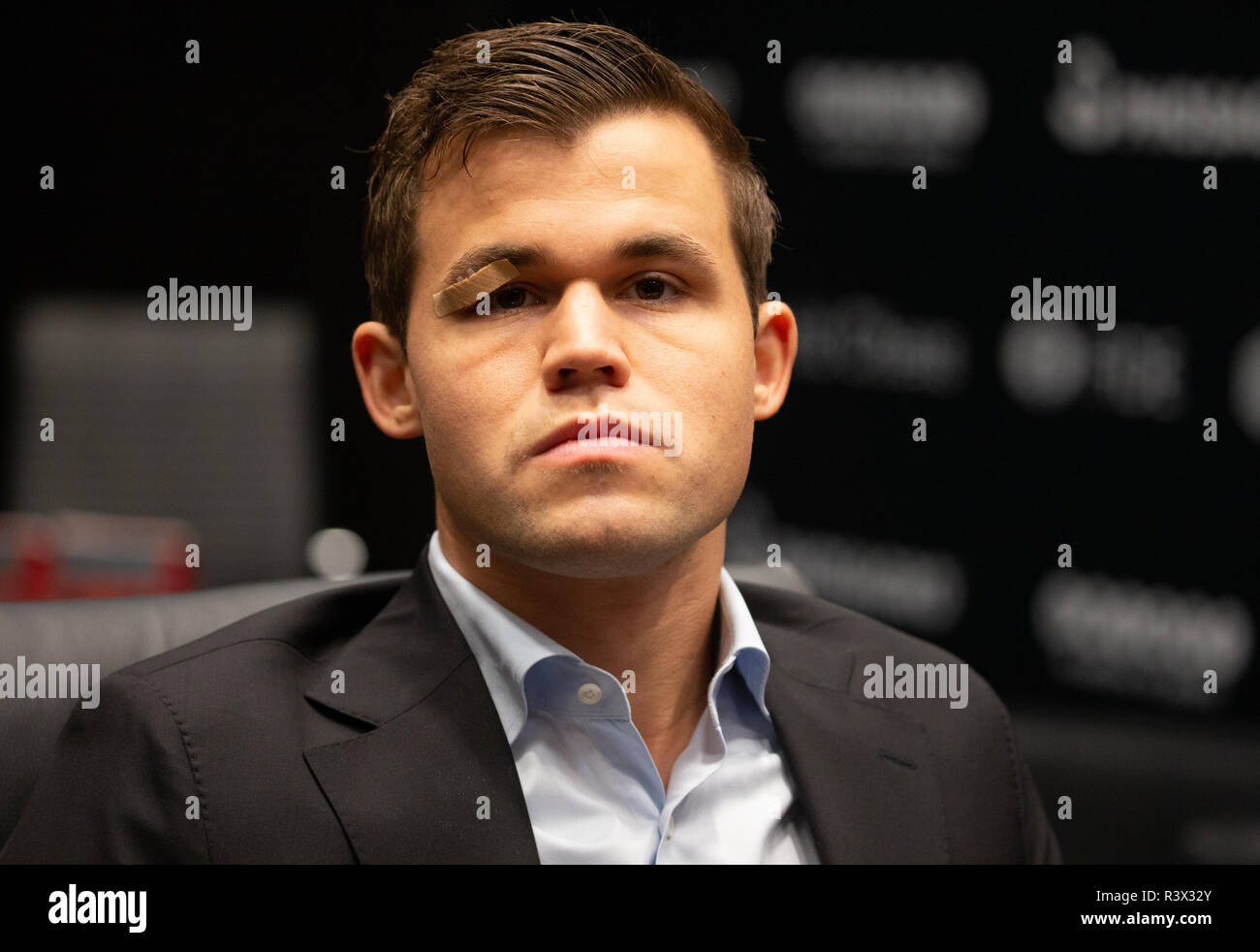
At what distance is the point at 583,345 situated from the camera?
1200 mm

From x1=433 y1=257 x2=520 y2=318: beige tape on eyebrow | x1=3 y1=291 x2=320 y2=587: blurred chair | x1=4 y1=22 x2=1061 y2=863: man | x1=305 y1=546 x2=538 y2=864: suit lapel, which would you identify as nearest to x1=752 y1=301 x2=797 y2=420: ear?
x1=4 y1=22 x2=1061 y2=863: man

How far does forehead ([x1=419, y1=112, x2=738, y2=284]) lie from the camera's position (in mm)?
1255

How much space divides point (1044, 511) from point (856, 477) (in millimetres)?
310

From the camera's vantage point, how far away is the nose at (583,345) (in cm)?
120

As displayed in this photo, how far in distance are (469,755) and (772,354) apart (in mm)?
682

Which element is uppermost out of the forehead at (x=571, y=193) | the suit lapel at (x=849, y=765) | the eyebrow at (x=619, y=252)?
the forehead at (x=571, y=193)

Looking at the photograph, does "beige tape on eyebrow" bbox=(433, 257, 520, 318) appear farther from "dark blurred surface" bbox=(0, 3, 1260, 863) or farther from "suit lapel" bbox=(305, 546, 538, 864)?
"dark blurred surface" bbox=(0, 3, 1260, 863)

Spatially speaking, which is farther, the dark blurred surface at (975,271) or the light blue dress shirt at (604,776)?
the dark blurred surface at (975,271)

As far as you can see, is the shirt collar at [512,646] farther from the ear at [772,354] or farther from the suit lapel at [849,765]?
the ear at [772,354]

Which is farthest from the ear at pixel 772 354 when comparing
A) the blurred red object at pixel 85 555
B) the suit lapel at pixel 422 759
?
the blurred red object at pixel 85 555

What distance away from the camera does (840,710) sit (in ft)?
4.89

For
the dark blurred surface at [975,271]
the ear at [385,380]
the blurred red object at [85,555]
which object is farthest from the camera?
the blurred red object at [85,555]
